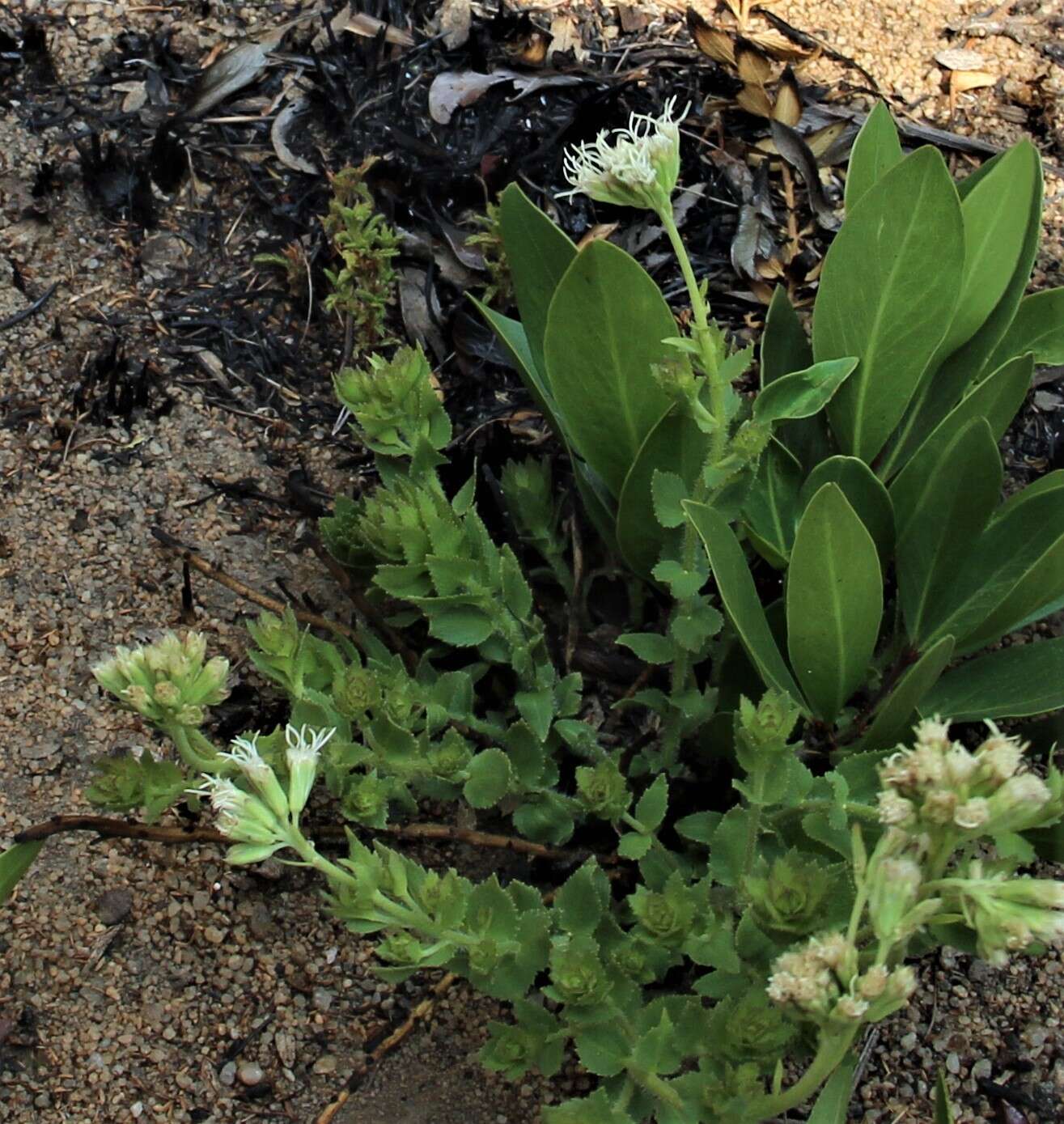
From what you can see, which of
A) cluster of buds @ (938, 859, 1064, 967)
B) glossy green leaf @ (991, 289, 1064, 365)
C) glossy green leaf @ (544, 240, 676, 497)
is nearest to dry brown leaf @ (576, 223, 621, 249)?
glossy green leaf @ (544, 240, 676, 497)

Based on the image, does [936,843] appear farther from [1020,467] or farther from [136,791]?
[1020,467]

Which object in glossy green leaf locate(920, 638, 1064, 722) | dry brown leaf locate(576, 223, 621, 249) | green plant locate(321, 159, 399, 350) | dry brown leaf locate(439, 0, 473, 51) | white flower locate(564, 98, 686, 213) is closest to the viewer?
white flower locate(564, 98, 686, 213)

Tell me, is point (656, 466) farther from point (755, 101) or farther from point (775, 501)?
point (755, 101)

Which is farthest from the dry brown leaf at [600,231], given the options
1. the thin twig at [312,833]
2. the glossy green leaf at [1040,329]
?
the thin twig at [312,833]

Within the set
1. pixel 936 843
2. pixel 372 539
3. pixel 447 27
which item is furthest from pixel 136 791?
pixel 447 27

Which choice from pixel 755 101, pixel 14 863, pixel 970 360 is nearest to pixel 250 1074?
pixel 14 863

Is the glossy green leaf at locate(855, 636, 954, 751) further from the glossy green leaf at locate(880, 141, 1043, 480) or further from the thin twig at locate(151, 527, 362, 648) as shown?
the thin twig at locate(151, 527, 362, 648)

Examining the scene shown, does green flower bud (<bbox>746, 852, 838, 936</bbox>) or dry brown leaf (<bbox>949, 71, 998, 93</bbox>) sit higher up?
dry brown leaf (<bbox>949, 71, 998, 93</bbox>)
